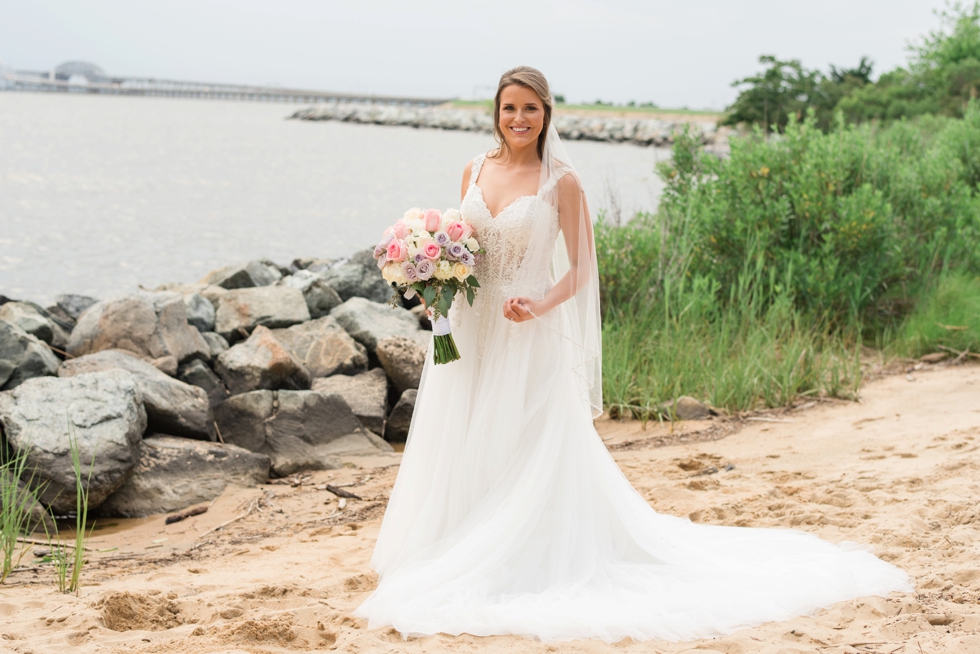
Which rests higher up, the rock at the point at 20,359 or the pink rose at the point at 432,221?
the pink rose at the point at 432,221

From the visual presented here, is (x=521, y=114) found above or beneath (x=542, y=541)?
above

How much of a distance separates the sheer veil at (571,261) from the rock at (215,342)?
16.5ft

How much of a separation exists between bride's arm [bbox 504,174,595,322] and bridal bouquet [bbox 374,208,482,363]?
0.27m

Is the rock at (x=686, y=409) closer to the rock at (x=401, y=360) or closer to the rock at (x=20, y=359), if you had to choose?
the rock at (x=401, y=360)

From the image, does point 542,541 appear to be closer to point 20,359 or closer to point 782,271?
point 20,359

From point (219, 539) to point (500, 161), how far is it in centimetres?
298

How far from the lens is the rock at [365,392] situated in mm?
7363

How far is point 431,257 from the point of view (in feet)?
12.2

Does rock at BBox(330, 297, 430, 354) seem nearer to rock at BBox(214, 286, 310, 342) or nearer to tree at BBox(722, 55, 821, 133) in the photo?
rock at BBox(214, 286, 310, 342)

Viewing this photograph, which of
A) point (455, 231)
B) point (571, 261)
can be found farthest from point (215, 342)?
point (571, 261)

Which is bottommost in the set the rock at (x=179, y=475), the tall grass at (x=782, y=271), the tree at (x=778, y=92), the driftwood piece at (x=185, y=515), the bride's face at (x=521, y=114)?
the driftwood piece at (x=185, y=515)

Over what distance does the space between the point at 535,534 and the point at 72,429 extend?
339cm

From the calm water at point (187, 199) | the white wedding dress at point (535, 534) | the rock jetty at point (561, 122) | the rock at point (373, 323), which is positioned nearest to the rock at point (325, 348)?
the rock at point (373, 323)

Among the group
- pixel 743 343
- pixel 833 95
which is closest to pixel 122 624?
pixel 743 343
